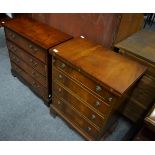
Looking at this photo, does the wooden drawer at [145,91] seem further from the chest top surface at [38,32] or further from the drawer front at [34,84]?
the drawer front at [34,84]

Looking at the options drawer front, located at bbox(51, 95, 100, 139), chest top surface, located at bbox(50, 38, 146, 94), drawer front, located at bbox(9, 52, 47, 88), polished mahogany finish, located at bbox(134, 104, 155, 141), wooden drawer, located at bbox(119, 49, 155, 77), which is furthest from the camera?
drawer front, located at bbox(9, 52, 47, 88)

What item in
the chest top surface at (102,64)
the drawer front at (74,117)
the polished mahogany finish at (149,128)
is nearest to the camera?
the polished mahogany finish at (149,128)

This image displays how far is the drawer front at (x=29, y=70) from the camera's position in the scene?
1.79 metres

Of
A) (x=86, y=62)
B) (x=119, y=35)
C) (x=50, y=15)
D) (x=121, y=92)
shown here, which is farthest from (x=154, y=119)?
(x=50, y=15)

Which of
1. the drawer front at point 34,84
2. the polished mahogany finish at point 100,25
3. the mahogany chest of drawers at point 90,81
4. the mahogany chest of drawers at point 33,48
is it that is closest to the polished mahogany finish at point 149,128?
the mahogany chest of drawers at point 90,81

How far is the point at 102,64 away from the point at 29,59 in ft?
3.03

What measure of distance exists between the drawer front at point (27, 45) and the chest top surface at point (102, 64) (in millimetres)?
238

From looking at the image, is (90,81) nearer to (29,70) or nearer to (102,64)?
(102,64)

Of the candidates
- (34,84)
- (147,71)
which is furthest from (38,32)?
(147,71)

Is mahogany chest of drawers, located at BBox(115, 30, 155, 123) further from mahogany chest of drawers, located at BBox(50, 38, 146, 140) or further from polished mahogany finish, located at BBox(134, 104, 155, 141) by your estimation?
polished mahogany finish, located at BBox(134, 104, 155, 141)

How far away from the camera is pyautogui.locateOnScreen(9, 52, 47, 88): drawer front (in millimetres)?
1793

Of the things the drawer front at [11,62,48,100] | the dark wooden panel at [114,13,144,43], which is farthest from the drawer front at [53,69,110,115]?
the dark wooden panel at [114,13,144,43]

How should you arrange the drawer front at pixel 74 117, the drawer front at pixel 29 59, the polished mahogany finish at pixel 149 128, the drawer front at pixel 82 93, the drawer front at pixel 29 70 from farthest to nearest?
the drawer front at pixel 29 70, the drawer front at pixel 29 59, the drawer front at pixel 74 117, the drawer front at pixel 82 93, the polished mahogany finish at pixel 149 128

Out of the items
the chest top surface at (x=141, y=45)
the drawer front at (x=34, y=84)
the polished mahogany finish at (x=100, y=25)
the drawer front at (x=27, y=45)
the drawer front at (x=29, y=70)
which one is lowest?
the drawer front at (x=34, y=84)
